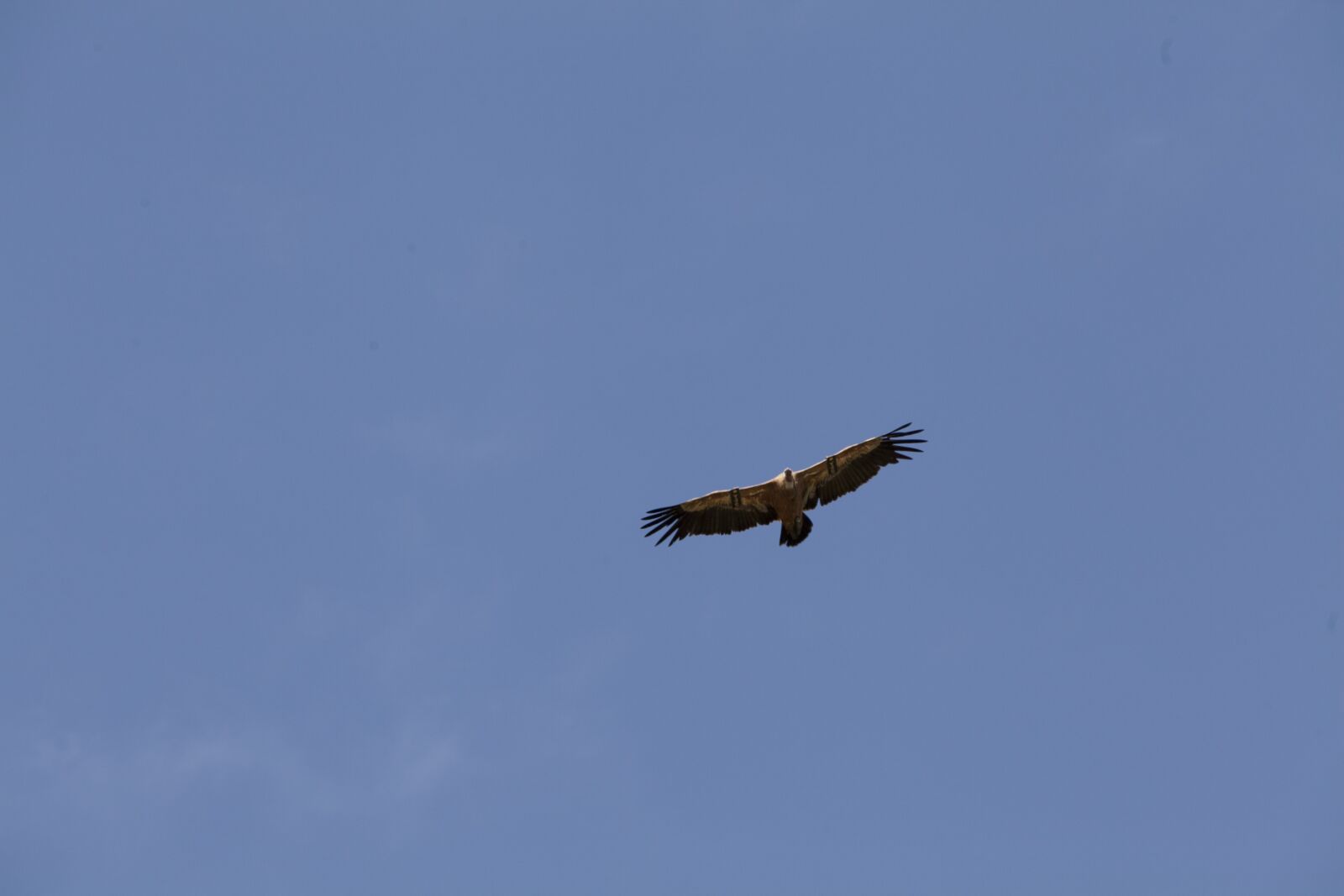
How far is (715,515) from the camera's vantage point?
1927 inches

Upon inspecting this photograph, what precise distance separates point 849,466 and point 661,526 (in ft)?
15.8

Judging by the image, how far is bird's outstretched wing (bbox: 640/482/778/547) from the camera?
48.6 m

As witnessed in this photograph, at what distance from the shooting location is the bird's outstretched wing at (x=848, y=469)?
4816cm

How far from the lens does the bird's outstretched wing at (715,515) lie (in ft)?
159

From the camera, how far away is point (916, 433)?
157ft

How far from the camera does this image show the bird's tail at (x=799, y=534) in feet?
158

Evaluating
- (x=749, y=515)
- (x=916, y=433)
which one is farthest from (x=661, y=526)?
(x=916, y=433)

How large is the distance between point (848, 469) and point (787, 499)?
5.70ft

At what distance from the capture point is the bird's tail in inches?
1898

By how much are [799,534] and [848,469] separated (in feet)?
6.59

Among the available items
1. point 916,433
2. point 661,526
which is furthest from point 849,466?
point 661,526

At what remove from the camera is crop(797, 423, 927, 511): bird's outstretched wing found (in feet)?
158

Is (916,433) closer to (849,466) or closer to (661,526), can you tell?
(849,466)

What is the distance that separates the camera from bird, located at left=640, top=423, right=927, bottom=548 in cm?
4809
